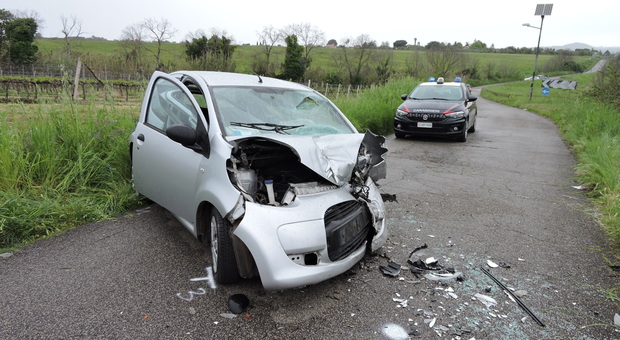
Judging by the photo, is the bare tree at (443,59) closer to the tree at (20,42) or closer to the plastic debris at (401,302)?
the plastic debris at (401,302)

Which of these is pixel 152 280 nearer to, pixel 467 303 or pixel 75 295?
pixel 75 295

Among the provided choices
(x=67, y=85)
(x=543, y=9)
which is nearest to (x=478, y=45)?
(x=543, y=9)

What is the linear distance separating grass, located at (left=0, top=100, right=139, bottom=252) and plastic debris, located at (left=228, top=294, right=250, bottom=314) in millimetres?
2418

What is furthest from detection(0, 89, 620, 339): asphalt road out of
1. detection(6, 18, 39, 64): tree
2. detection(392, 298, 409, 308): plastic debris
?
detection(6, 18, 39, 64): tree

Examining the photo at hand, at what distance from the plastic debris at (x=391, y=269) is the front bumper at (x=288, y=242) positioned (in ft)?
2.04

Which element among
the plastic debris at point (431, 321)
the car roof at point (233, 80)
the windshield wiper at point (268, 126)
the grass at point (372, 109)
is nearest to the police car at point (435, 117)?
the grass at point (372, 109)

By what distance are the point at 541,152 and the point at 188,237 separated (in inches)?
367

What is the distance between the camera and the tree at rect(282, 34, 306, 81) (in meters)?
57.5

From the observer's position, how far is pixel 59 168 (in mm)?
4871

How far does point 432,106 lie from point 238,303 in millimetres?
9445

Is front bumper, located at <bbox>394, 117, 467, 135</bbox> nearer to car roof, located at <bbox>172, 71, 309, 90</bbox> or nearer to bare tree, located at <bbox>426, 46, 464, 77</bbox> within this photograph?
car roof, located at <bbox>172, 71, 309, 90</bbox>

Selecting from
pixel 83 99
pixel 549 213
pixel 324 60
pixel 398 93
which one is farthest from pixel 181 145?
Result: pixel 324 60

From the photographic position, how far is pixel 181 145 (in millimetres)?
3566

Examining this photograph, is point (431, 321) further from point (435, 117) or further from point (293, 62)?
point (293, 62)
